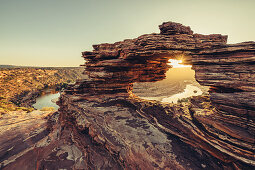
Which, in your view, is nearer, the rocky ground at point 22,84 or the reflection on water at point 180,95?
the rocky ground at point 22,84

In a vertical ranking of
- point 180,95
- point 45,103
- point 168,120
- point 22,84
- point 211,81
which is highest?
point 211,81

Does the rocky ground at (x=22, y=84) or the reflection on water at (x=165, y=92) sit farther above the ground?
the rocky ground at (x=22, y=84)

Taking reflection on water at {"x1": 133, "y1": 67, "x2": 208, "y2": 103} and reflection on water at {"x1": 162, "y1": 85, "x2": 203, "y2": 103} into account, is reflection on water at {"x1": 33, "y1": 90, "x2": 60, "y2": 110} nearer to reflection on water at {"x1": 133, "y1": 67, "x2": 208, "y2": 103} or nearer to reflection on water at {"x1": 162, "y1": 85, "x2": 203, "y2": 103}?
reflection on water at {"x1": 133, "y1": 67, "x2": 208, "y2": 103}

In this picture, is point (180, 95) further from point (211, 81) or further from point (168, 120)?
point (211, 81)

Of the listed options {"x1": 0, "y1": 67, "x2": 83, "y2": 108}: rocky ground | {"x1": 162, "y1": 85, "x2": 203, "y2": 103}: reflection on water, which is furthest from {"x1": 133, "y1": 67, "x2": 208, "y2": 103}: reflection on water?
{"x1": 0, "y1": 67, "x2": 83, "y2": 108}: rocky ground

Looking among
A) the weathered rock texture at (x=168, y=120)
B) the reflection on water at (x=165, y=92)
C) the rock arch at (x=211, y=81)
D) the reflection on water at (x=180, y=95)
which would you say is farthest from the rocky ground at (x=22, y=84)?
the reflection on water at (x=180, y=95)

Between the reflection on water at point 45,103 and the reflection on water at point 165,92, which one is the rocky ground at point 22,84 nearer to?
the reflection on water at point 45,103

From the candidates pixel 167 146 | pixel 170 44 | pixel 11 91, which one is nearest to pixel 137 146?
pixel 167 146

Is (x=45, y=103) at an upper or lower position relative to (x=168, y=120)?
lower

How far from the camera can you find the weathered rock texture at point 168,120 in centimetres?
716

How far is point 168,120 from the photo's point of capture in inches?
416

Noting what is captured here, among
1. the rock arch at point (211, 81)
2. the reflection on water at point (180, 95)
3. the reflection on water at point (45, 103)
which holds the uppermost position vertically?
the rock arch at point (211, 81)

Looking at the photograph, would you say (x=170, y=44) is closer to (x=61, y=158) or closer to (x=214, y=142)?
(x=214, y=142)

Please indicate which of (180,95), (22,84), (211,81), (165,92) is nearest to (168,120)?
(211,81)
